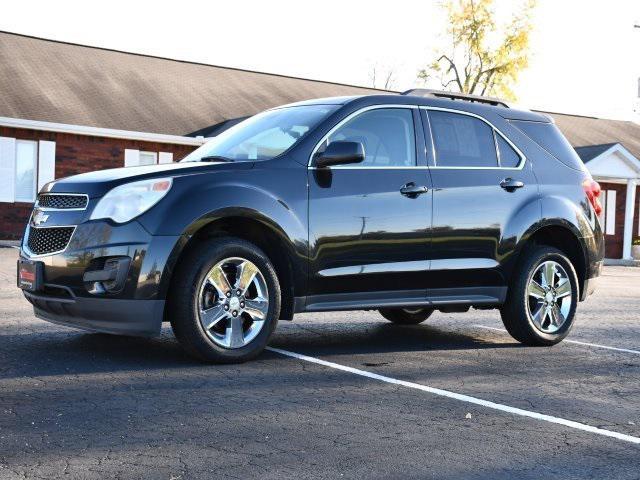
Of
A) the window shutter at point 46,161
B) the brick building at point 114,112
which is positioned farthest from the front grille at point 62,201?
the window shutter at point 46,161

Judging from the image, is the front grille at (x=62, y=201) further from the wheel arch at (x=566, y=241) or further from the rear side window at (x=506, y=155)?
the wheel arch at (x=566, y=241)

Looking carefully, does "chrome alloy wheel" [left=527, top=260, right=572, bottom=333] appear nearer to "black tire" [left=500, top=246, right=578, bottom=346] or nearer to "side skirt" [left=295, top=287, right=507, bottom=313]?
"black tire" [left=500, top=246, right=578, bottom=346]

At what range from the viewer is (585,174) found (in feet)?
28.0

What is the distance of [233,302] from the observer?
21.1 ft

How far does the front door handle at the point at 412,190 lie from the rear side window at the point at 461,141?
1.18 ft

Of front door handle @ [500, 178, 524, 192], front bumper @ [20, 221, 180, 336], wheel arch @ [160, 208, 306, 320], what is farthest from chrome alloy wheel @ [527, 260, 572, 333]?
front bumper @ [20, 221, 180, 336]

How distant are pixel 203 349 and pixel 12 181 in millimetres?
19522

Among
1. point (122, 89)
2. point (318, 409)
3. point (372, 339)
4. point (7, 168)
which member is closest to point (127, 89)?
point (122, 89)

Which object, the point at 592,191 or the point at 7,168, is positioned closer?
the point at 592,191

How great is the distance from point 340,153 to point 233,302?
52.4 inches

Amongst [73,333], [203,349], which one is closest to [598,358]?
[203,349]

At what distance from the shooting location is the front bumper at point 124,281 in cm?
608

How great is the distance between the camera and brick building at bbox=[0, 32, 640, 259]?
24562 millimetres

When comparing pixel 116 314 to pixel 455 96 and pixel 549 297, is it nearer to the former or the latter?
pixel 455 96
